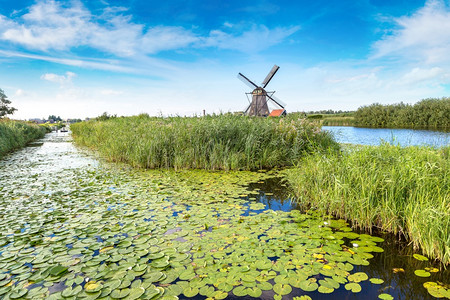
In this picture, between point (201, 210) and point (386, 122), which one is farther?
point (386, 122)

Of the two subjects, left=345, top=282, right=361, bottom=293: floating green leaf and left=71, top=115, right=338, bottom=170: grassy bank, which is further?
left=71, top=115, right=338, bottom=170: grassy bank

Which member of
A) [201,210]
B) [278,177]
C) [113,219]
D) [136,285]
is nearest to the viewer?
[136,285]

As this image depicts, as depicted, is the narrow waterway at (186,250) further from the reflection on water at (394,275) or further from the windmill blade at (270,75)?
the windmill blade at (270,75)

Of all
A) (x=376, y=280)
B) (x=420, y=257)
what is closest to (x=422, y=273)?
(x=420, y=257)

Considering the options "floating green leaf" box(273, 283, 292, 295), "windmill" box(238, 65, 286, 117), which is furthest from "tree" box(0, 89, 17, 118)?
"floating green leaf" box(273, 283, 292, 295)

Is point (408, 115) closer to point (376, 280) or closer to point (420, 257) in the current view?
point (420, 257)

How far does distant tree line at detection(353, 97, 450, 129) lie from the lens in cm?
2739

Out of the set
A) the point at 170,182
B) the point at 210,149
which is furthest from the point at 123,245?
the point at 210,149

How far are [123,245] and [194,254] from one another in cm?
92

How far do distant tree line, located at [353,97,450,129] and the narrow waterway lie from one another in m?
32.3

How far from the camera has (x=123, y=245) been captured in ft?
9.98

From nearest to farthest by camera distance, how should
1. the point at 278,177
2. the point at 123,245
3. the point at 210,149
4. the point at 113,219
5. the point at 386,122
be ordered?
the point at 123,245 → the point at 113,219 → the point at 278,177 → the point at 210,149 → the point at 386,122

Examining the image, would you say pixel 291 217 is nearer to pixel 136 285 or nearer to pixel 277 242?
pixel 277 242

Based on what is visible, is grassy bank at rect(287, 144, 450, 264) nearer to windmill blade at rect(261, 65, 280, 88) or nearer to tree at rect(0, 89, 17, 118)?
windmill blade at rect(261, 65, 280, 88)
